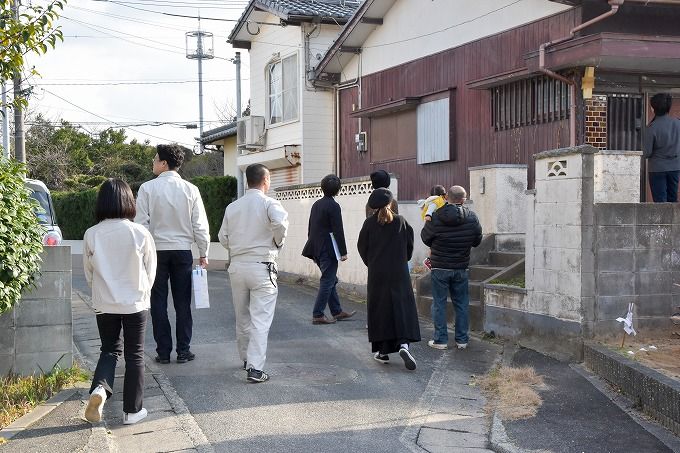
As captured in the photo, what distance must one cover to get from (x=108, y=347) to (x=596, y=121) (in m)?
7.78

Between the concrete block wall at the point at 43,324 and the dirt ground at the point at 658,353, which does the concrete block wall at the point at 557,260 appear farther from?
the concrete block wall at the point at 43,324

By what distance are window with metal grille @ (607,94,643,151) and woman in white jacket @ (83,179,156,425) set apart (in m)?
7.65

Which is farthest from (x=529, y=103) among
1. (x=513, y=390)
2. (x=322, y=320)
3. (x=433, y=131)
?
(x=513, y=390)

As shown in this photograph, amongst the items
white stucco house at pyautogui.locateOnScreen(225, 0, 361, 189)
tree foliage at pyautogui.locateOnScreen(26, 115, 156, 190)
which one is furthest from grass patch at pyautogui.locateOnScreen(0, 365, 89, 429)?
tree foliage at pyautogui.locateOnScreen(26, 115, 156, 190)

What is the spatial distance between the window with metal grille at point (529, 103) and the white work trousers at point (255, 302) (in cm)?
619

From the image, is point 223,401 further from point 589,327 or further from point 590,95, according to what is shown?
point 590,95

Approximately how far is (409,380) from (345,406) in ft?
3.60

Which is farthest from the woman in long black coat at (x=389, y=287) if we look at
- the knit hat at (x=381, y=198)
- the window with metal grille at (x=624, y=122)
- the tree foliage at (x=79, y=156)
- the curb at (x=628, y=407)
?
the tree foliage at (x=79, y=156)

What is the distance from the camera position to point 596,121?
10.5 meters

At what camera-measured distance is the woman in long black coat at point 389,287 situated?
7176 mm

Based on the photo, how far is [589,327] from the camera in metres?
7.20

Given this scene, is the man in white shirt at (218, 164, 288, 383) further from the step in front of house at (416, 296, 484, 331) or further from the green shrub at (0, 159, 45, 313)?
the step in front of house at (416, 296, 484, 331)

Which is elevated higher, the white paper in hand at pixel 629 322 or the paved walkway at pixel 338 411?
the white paper in hand at pixel 629 322

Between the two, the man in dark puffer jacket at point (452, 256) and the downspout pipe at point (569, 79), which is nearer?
the man in dark puffer jacket at point (452, 256)
